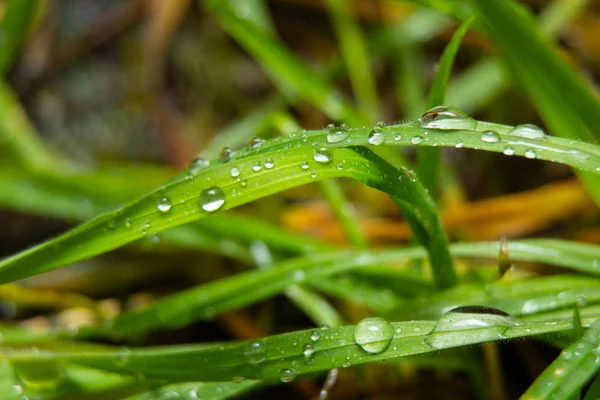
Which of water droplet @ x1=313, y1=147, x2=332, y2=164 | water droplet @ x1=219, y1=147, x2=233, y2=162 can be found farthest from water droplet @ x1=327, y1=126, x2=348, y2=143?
water droplet @ x1=219, y1=147, x2=233, y2=162

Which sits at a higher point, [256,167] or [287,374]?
[256,167]

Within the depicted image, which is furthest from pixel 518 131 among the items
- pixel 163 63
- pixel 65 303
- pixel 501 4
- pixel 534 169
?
pixel 163 63

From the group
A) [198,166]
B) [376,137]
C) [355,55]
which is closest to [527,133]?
[376,137]

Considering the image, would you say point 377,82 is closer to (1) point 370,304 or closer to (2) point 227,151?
(1) point 370,304

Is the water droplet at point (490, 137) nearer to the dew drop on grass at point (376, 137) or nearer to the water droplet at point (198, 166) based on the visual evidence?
→ the dew drop on grass at point (376, 137)

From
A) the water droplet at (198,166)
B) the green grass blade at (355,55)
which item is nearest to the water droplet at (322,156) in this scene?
the water droplet at (198,166)

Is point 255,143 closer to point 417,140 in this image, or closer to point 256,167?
point 256,167
